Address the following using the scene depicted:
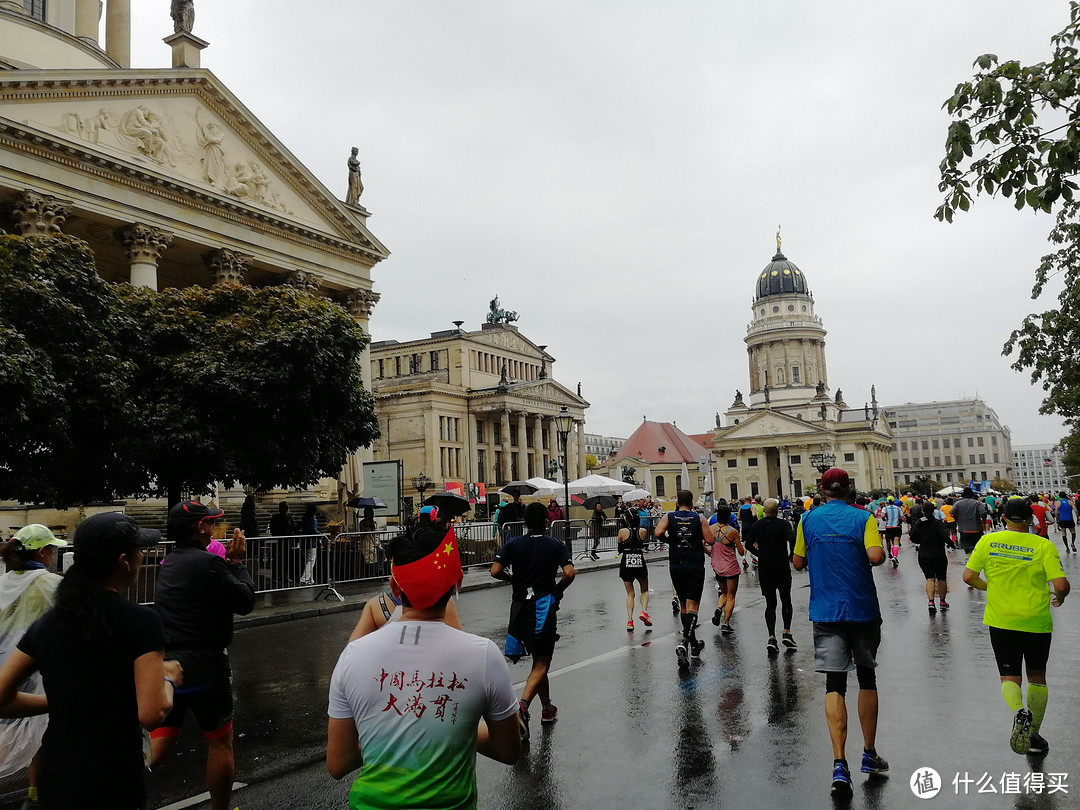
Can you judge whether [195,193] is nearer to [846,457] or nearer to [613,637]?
[613,637]

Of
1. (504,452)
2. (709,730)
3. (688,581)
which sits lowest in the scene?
(709,730)

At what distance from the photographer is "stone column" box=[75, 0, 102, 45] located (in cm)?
3941

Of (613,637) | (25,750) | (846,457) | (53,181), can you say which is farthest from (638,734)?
(846,457)

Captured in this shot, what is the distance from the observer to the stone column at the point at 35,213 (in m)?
24.0

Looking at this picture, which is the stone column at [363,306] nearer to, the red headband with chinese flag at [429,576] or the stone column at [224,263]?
the stone column at [224,263]

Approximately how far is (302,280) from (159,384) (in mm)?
14871

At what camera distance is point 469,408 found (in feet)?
255

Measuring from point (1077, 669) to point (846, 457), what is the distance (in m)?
111

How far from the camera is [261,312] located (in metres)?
19.4

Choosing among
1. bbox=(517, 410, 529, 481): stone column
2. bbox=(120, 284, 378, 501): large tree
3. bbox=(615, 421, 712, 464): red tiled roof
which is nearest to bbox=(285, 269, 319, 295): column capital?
bbox=(120, 284, 378, 501): large tree

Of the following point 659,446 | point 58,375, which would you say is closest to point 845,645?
point 58,375

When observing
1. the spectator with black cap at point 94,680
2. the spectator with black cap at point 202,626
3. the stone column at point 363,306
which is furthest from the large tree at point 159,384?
the stone column at point 363,306

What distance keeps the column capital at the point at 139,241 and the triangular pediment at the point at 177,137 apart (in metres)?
1.77

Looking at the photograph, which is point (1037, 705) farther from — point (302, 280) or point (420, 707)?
point (302, 280)
